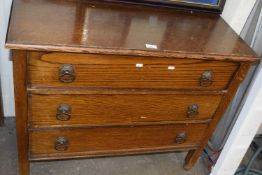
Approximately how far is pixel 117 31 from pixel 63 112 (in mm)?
369

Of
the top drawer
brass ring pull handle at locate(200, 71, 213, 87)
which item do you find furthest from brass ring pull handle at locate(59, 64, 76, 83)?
brass ring pull handle at locate(200, 71, 213, 87)

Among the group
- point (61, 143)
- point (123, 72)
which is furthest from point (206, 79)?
point (61, 143)

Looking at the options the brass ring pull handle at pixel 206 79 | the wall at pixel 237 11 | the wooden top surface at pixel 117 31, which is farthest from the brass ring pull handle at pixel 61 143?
the wall at pixel 237 11

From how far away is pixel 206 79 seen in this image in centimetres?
130

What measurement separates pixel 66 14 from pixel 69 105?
34 centimetres

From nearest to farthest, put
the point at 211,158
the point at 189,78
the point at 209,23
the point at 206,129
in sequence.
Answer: the point at 189,78
the point at 209,23
the point at 206,129
the point at 211,158

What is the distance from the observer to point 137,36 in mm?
1167

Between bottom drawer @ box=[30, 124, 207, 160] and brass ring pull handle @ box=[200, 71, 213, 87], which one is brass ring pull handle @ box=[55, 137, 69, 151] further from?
brass ring pull handle @ box=[200, 71, 213, 87]

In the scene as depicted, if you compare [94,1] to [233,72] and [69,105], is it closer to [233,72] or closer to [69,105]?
[69,105]

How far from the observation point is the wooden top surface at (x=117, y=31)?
104 cm

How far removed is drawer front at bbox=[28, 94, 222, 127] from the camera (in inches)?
47.4

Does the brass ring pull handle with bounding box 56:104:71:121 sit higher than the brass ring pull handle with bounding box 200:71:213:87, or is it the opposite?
the brass ring pull handle with bounding box 200:71:213:87

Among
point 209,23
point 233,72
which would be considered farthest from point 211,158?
point 209,23

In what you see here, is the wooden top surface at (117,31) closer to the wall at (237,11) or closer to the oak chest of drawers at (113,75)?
the oak chest of drawers at (113,75)
